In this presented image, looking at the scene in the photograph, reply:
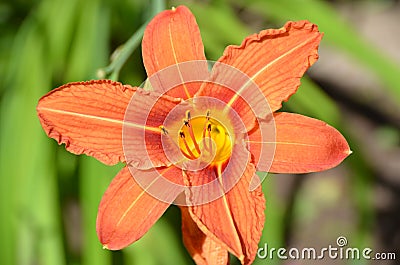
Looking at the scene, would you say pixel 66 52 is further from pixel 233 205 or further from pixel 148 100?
pixel 233 205

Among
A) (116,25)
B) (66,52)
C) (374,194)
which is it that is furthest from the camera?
(374,194)

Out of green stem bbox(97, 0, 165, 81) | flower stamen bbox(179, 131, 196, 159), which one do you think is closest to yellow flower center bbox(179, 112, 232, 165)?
flower stamen bbox(179, 131, 196, 159)

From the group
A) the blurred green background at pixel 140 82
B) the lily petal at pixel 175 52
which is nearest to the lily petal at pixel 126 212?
the lily petal at pixel 175 52

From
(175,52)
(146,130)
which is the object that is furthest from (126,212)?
(175,52)

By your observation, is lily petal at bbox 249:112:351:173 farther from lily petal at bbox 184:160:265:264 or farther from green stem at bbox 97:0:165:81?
green stem at bbox 97:0:165:81

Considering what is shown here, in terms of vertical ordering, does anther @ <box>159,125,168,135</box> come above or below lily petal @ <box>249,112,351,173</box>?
above

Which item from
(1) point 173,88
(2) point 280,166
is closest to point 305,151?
(2) point 280,166
